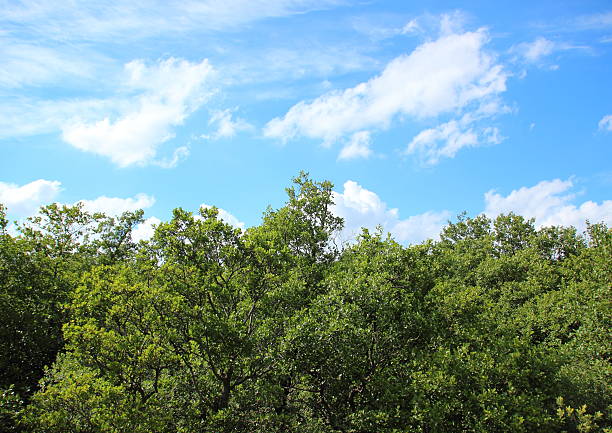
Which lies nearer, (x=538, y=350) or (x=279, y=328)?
(x=279, y=328)

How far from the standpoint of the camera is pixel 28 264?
25.1 meters

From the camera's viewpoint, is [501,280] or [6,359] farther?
[501,280]

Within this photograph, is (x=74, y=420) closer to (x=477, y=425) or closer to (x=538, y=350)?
(x=477, y=425)

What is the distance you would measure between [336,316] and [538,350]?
33.0 ft

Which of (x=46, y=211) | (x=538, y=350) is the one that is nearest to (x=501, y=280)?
(x=538, y=350)

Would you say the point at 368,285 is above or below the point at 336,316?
above

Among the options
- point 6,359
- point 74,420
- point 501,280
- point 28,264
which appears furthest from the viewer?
point 501,280

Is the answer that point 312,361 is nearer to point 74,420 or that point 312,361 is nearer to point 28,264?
point 74,420

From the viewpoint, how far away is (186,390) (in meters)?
17.3

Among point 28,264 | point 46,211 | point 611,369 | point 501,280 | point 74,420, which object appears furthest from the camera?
point 501,280

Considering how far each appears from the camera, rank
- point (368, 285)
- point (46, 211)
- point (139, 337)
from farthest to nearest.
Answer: point (46, 211)
point (368, 285)
point (139, 337)

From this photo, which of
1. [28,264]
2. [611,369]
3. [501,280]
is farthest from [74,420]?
[501,280]

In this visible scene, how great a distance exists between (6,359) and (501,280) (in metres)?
40.4

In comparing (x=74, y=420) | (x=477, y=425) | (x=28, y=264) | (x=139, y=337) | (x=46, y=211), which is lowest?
(x=477, y=425)
